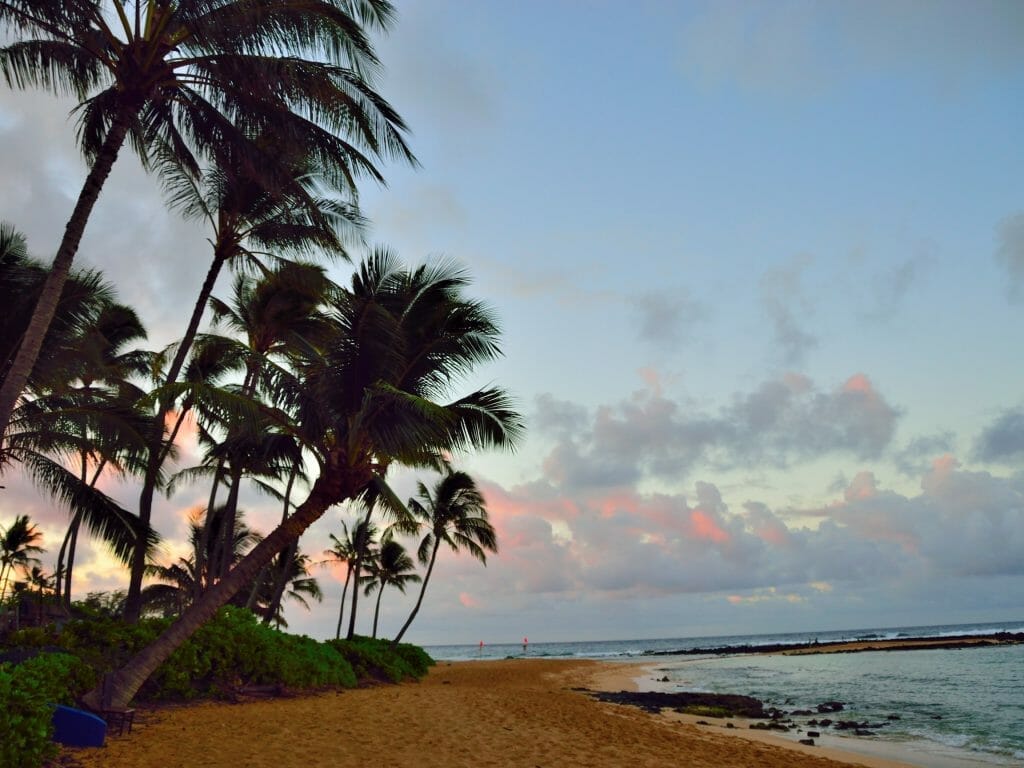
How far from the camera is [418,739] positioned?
10.0 m

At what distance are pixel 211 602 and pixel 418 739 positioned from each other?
3.89 metres

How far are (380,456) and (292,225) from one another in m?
6.01

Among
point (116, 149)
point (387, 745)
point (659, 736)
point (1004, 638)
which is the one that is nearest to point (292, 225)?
point (116, 149)

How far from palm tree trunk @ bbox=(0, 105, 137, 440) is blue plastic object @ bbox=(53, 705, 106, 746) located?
371cm

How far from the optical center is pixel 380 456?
11766 mm

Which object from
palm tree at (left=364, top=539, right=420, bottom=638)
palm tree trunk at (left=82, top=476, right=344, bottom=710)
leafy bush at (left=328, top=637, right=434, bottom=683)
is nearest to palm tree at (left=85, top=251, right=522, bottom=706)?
palm tree trunk at (left=82, top=476, right=344, bottom=710)

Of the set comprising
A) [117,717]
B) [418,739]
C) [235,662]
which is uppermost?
[235,662]

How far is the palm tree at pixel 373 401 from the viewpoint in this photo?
36.0ft

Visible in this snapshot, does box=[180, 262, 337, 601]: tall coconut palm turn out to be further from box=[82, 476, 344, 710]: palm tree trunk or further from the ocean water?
the ocean water

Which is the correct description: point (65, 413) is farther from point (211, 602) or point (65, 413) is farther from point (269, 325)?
point (269, 325)

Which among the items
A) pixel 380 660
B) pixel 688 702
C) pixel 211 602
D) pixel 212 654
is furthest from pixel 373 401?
pixel 688 702

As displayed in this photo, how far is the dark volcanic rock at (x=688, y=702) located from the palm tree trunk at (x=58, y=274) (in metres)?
17.0

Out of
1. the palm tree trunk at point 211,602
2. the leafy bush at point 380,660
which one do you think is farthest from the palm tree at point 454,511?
the palm tree trunk at point 211,602

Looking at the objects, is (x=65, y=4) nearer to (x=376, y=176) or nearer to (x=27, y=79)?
(x=27, y=79)
